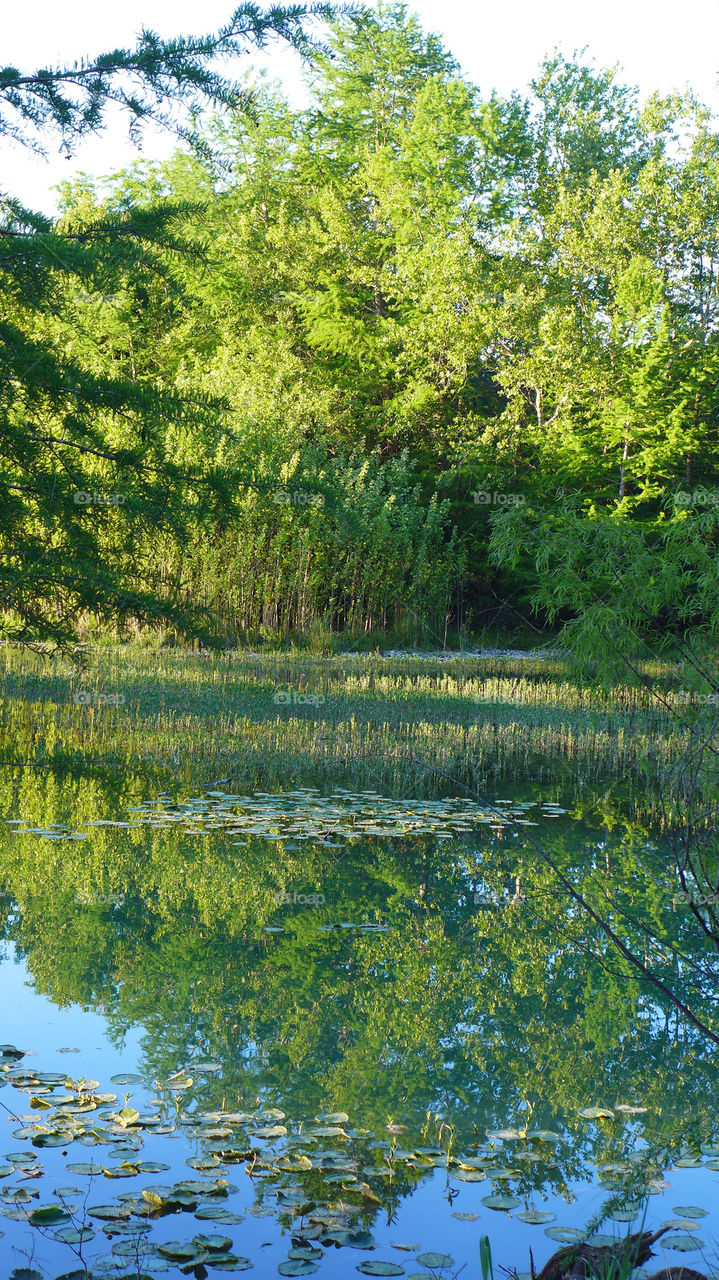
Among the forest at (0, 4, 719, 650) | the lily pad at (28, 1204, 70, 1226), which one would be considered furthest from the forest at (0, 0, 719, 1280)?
the forest at (0, 4, 719, 650)

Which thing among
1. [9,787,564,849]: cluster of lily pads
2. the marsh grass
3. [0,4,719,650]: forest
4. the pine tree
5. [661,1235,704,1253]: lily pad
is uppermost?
[0,4,719,650]: forest

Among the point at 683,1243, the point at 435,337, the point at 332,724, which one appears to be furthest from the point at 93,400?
the point at 435,337

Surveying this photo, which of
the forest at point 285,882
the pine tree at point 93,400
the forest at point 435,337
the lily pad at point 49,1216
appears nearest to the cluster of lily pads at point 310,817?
the forest at point 285,882

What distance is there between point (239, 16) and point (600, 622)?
885cm

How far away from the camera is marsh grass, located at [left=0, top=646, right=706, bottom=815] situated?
8.95 metres

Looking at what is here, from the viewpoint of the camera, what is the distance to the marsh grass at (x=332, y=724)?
29.4 ft

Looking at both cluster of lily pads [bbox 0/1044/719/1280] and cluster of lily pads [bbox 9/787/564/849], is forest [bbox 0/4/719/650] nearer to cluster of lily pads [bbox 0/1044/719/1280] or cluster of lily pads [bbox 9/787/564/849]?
cluster of lily pads [bbox 9/787/564/849]

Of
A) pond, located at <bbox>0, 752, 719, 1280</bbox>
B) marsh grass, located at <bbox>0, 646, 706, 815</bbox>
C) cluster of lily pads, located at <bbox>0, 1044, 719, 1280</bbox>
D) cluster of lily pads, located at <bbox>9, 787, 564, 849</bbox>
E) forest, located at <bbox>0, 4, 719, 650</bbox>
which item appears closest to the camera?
cluster of lily pads, located at <bbox>0, 1044, 719, 1280</bbox>

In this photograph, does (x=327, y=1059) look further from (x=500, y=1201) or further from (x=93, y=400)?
(x=93, y=400)

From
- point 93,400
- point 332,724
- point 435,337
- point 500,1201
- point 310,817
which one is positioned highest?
point 435,337

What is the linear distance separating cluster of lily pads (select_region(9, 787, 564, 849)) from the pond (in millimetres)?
64

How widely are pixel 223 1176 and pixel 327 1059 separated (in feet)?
2.96

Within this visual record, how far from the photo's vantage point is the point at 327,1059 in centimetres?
386

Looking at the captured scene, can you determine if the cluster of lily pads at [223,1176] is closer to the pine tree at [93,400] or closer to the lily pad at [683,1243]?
the lily pad at [683,1243]
